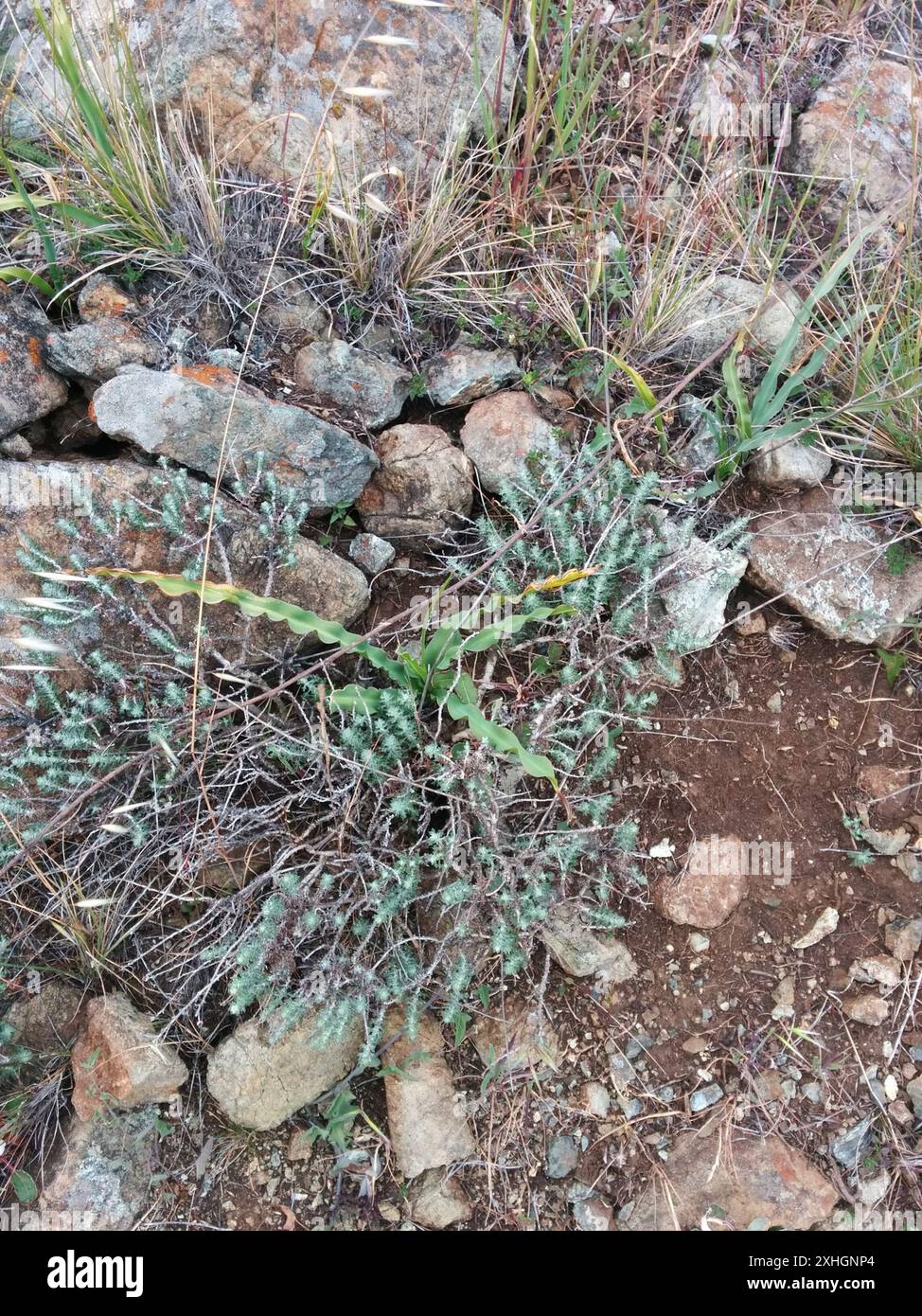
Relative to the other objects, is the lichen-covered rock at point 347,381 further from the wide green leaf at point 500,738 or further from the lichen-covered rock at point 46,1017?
the lichen-covered rock at point 46,1017

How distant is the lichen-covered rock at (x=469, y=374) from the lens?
8.40 feet

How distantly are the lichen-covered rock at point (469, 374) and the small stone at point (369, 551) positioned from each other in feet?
1.65

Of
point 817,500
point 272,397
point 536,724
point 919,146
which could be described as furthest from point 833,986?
point 919,146

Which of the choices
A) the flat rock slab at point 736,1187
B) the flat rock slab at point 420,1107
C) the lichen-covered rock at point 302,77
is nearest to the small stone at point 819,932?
the flat rock slab at point 736,1187

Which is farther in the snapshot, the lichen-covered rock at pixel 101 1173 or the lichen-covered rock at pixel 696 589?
the lichen-covered rock at pixel 696 589

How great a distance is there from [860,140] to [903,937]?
252 cm

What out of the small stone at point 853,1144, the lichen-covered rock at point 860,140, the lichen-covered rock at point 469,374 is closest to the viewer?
the small stone at point 853,1144

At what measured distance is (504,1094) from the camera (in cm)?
215

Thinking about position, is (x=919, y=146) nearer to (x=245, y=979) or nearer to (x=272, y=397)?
(x=272, y=397)

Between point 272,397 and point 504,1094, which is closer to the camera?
point 504,1094

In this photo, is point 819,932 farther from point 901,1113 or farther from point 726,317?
point 726,317

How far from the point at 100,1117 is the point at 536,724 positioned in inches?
55.7

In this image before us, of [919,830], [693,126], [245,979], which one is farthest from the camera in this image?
[693,126]

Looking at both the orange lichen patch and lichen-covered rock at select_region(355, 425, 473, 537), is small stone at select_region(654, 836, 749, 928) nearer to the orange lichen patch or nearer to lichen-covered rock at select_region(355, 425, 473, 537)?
lichen-covered rock at select_region(355, 425, 473, 537)
